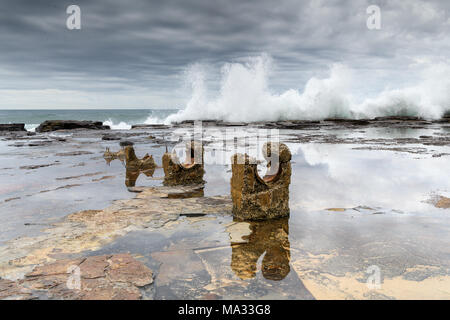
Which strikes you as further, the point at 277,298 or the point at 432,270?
the point at 432,270

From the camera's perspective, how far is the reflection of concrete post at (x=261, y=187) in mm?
5262

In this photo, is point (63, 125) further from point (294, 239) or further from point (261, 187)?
point (294, 239)

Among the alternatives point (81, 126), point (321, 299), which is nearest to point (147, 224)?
point (321, 299)

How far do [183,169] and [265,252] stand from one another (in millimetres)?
4398

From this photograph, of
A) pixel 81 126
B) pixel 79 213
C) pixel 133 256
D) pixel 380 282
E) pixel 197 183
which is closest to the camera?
pixel 380 282

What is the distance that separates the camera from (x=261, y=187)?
5.35 meters

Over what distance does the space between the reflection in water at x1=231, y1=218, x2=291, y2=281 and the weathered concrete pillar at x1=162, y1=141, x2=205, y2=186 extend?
3.32 meters

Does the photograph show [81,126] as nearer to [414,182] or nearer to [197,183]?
[197,183]

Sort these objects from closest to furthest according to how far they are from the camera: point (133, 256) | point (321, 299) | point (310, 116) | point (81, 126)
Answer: point (321, 299) → point (133, 256) → point (81, 126) → point (310, 116)

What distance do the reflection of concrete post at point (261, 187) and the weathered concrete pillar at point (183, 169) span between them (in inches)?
108

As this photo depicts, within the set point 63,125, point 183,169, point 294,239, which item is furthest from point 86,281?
point 63,125

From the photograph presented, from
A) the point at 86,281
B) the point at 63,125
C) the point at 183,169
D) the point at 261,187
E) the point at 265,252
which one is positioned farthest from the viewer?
the point at 63,125
